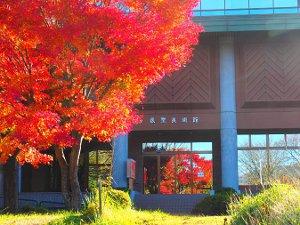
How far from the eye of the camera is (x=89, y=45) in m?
12.1

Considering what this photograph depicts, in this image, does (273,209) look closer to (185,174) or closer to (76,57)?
(76,57)

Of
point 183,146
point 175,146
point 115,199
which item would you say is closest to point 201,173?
point 183,146

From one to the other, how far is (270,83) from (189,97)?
3973mm

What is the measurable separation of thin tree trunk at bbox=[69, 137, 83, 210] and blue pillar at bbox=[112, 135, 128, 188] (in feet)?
38.2

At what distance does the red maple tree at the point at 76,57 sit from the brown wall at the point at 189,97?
46.0 ft

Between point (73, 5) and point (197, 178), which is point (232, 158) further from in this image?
point (73, 5)

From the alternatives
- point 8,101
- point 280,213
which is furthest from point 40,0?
point 280,213

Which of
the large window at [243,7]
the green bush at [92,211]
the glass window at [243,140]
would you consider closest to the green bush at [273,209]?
the green bush at [92,211]

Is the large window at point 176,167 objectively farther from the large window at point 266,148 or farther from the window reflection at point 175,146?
the large window at point 266,148

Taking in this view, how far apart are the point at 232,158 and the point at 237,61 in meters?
4.85

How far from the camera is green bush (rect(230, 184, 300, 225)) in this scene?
729 cm

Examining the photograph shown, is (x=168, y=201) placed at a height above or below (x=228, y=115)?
below

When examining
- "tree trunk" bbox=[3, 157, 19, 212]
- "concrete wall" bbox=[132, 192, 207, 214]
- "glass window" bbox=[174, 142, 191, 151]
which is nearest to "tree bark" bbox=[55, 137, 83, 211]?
"tree trunk" bbox=[3, 157, 19, 212]

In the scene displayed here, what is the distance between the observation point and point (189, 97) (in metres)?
27.6
